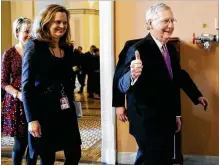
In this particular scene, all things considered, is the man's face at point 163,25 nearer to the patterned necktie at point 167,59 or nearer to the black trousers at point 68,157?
the patterned necktie at point 167,59

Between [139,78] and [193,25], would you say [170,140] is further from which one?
[193,25]

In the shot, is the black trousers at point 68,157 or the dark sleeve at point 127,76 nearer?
the dark sleeve at point 127,76

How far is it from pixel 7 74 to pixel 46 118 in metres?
0.67

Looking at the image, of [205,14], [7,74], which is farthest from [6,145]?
[205,14]

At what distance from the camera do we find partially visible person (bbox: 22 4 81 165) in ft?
5.73

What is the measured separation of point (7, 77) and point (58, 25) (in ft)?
2.32

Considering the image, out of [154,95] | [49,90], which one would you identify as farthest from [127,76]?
[49,90]

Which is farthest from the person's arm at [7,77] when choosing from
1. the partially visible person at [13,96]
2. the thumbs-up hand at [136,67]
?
the thumbs-up hand at [136,67]

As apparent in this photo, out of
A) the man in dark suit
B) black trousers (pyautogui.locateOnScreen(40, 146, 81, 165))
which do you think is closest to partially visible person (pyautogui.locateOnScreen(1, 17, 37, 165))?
black trousers (pyautogui.locateOnScreen(40, 146, 81, 165))

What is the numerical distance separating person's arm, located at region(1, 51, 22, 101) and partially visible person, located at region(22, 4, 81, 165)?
0.54m

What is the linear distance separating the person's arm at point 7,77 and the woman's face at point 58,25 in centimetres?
62

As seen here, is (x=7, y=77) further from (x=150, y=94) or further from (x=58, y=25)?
(x=150, y=94)

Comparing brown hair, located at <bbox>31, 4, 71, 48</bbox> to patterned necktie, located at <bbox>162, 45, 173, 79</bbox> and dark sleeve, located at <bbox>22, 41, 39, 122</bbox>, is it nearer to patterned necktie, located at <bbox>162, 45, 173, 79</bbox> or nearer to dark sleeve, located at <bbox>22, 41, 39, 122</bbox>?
dark sleeve, located at <bbox>22, 41, 39, 122</bbox>

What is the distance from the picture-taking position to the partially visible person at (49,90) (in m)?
1.75
